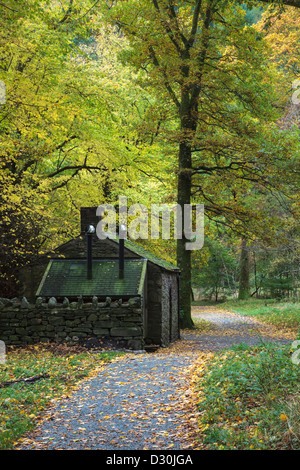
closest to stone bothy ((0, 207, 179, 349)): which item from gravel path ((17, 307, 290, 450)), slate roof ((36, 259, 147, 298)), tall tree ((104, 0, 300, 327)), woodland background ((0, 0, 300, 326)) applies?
slate roof ((36, 259, 147, 298))

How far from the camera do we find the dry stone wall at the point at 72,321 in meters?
14.2

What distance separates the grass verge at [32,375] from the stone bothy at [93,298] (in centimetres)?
89

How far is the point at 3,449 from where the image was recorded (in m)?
5.81

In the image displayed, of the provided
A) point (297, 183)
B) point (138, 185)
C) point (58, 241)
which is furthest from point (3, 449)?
point (138, 185)

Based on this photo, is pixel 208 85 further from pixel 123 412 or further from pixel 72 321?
pixel 123 412

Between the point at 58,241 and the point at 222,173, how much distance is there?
25.8 feet

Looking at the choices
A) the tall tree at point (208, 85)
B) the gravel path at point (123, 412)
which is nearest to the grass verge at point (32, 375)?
the gravel path at point (123, 412)

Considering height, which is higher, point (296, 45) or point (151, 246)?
point (296, 45)

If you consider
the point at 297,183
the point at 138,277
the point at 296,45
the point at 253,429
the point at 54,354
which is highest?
the point at 296,45

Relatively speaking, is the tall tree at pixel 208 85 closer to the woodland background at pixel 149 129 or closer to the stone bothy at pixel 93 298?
the woodland background at pixel 149 129

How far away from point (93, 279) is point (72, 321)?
184 cm

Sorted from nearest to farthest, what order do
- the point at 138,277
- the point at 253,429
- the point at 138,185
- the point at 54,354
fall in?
the point at 253,429, the point at 54,354, the point at 138,277, the point at 138,185

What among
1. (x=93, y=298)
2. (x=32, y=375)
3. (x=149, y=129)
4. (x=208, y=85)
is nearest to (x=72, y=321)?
(x=93, y=298)

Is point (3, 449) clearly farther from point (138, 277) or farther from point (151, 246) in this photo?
point (151, 246)
